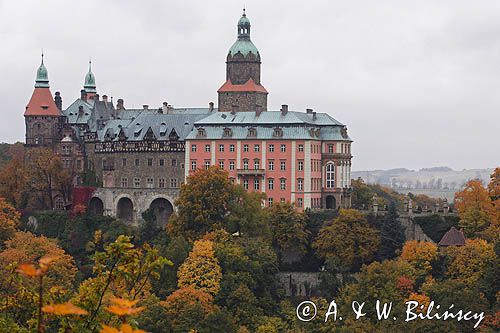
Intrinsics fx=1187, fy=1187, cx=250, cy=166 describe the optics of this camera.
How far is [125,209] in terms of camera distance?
3310 inches

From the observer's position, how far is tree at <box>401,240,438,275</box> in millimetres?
66812

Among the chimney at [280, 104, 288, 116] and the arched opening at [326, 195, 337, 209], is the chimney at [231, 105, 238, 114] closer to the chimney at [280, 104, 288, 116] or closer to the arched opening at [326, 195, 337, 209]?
the chimney at [280, 104, 288, 116]

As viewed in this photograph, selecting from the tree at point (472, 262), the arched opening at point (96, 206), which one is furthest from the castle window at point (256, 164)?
the tree at point (472, 262)

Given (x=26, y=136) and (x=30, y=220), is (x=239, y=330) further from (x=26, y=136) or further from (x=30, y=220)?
(x=26, y=136)

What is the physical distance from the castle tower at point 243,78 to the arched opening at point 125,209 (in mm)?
9406

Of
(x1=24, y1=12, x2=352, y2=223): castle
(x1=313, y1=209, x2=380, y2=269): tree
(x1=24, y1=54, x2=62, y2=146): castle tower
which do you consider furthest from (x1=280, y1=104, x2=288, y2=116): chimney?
(x1=24, y1=54, x2=62, y2=146): castle tower

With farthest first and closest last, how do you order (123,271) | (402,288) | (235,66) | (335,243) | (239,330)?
(235,66) → (335,243) → (402,288) → (239,330) → (123,271)

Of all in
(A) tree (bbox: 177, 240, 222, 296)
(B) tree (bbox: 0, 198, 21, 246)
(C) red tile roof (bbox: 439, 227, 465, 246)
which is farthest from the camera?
(B) tree (bbox: 0, 198, 21, 246)

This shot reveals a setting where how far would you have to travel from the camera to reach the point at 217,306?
204 ft

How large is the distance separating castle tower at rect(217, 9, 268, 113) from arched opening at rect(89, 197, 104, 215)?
10.9 metres

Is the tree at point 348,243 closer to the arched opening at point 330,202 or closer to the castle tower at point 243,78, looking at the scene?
the arched opening at point 330,202

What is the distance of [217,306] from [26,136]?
1237 inches

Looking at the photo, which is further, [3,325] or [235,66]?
[235,66]

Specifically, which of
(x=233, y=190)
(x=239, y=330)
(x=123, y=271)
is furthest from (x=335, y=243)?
(x=123, y=271)
